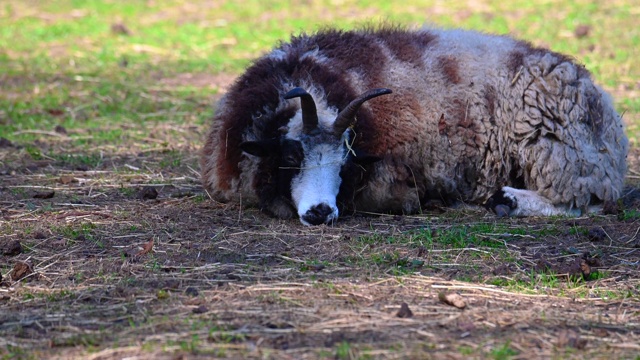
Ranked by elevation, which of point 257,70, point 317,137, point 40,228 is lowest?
point 40,228

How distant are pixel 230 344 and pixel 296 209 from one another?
2741 mm

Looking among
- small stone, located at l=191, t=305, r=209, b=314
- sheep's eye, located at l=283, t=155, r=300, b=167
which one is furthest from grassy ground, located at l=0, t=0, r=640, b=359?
sheep's eye, located at l=283, t=155, r=300, b=167

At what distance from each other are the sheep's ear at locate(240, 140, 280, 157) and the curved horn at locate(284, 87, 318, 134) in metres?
0.26

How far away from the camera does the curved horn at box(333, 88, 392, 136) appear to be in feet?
21.8

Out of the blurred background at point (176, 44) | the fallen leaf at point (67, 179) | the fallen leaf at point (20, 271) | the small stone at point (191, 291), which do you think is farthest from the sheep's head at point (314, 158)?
the blurred background at point (176, 44)

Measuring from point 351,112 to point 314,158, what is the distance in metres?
0.46

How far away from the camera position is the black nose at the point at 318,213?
6.72 m

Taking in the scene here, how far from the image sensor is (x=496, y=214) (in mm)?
7375

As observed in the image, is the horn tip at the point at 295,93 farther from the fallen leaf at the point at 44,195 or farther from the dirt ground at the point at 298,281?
the fallen leaf at the point at 44,195

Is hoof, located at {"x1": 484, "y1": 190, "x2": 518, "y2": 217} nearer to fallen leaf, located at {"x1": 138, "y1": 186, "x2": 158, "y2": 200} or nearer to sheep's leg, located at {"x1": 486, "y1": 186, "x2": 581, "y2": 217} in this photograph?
sheep's leg, located at {"x1": 486, "y1": 186, "x2": 581, "y2": 217}

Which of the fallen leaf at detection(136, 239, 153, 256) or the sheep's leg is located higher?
the sheep's leg

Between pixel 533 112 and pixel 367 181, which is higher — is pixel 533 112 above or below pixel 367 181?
above

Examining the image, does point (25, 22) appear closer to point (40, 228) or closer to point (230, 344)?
point (40, 228)

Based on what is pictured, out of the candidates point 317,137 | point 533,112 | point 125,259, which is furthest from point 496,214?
point 125,259
